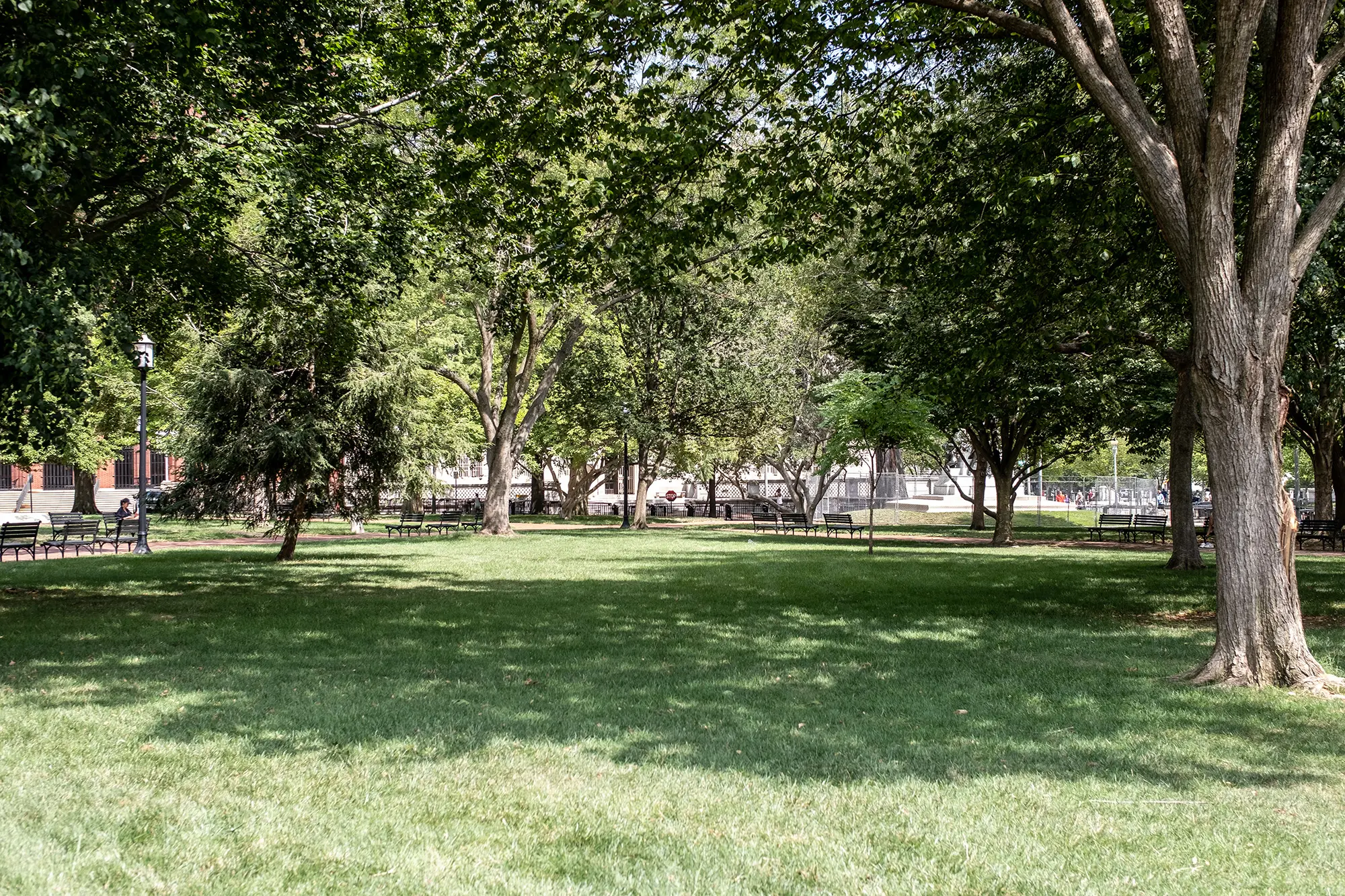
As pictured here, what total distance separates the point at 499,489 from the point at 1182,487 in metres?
20.6

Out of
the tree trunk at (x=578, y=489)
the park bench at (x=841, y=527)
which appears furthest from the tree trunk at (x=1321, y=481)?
the tree trunk at (x=578, y=489)

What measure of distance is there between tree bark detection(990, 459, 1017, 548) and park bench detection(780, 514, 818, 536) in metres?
6.00

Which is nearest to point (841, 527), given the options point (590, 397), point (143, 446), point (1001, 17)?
point (590, 397)

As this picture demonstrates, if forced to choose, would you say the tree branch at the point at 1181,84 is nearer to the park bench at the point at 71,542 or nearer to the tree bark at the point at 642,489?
the park bench at the point at 71,542

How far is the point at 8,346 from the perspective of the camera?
9.08 m

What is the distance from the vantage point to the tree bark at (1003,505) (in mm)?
30062

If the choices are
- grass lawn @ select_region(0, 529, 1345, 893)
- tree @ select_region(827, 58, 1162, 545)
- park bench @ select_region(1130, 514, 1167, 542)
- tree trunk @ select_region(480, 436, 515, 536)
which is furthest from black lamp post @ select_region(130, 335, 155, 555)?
park bench @ select_region(1130, 514, 1167, 542)

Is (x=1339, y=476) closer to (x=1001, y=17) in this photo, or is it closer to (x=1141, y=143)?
(x=1141, y=143)

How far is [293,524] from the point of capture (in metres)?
20.6

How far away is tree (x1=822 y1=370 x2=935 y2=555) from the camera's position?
81.6 feet

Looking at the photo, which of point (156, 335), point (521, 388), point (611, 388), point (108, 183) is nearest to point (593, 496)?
point (611, 388)

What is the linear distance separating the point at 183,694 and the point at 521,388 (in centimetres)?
2580

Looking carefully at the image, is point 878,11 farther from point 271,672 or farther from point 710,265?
point 710,265

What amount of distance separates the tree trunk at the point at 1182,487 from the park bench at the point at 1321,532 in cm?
857
